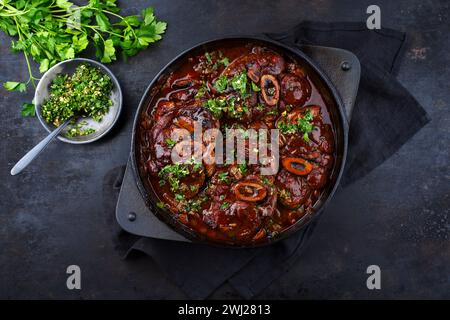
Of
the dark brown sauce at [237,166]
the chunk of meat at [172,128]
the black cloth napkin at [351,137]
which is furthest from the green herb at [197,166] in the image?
the black cloth napkin at [351,137]

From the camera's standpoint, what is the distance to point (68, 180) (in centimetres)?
482

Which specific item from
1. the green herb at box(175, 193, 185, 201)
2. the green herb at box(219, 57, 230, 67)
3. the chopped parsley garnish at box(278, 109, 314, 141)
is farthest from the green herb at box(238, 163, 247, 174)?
the green herb at box(219, 57, 230, 67)

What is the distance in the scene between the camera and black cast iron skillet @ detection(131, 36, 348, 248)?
3.88m

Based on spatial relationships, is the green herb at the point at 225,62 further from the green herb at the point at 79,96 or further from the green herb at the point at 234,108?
the green herb at the point at 79,96

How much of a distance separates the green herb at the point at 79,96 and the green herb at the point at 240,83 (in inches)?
50.6

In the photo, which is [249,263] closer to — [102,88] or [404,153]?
[404,153]

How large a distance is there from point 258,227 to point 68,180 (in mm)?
1966

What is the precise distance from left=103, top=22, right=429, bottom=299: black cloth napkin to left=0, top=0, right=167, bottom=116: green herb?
1147mm

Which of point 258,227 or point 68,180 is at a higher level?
point 68,180

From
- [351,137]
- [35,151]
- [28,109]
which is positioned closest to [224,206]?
[351,137]

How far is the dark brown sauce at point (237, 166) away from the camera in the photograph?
3906 millimetres

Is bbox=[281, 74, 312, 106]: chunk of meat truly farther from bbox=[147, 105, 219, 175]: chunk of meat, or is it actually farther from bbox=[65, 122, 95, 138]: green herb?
bbox=[65, 122, 95, 138]: green herb
